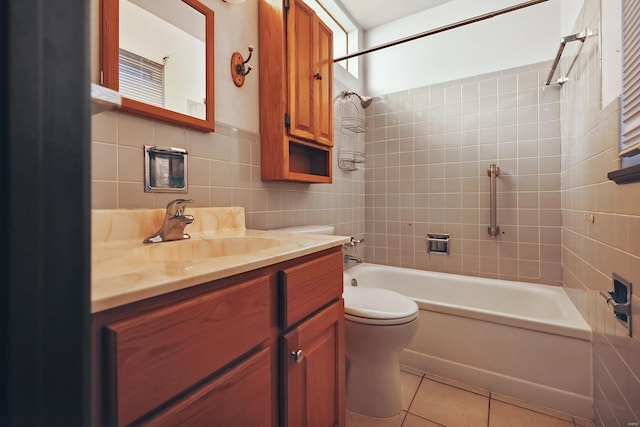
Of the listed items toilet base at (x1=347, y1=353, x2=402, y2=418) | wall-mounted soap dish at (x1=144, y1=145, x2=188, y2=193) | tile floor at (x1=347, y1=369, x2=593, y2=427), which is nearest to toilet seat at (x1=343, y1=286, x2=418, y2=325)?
toilet base at (x1=347, y1=353, x2=402, y2=418)

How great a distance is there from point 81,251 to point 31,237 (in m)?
0.04

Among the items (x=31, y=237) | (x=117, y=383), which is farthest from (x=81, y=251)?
(x=117, y=383)

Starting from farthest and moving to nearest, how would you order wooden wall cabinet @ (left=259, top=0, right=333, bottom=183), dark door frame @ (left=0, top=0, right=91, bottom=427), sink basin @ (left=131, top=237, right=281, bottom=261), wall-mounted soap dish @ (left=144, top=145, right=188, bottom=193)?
wooden wall cabinet @ (left=259, top=0, right=333, bottom=183)
wall-mounted soap dish @ (left=144, top=145, right=188, bottom=193)
sink basin @ (left=131, top=237, right=281, bottom=261)
dark door frame @ (left=0, top=0, right=91, bottom=427)

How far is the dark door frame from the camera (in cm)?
22

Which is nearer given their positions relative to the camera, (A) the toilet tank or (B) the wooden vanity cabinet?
(B) the wooden vanity cabinet

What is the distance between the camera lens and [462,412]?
1.41 metres

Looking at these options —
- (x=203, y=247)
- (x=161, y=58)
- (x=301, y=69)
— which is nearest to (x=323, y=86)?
(x=301, y=69)

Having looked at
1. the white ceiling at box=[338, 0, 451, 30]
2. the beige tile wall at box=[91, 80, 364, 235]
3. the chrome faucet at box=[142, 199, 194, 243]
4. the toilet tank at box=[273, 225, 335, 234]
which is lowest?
the toilet tank at box=[273, 225, 335, 234]

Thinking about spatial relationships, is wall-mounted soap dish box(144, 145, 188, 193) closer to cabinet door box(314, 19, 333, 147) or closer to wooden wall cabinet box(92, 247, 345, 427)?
wooden wall cabinet box(92, 247, 345, 427)

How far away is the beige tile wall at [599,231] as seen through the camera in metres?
0.94

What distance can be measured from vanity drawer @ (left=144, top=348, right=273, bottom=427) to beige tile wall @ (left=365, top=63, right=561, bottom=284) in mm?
1980

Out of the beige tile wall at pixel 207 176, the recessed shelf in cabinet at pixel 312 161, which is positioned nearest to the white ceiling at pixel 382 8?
the recessed shelf in cabinet at pixel 312 161

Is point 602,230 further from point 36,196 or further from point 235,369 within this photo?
point 36,196

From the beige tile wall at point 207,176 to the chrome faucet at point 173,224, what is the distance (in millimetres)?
92
